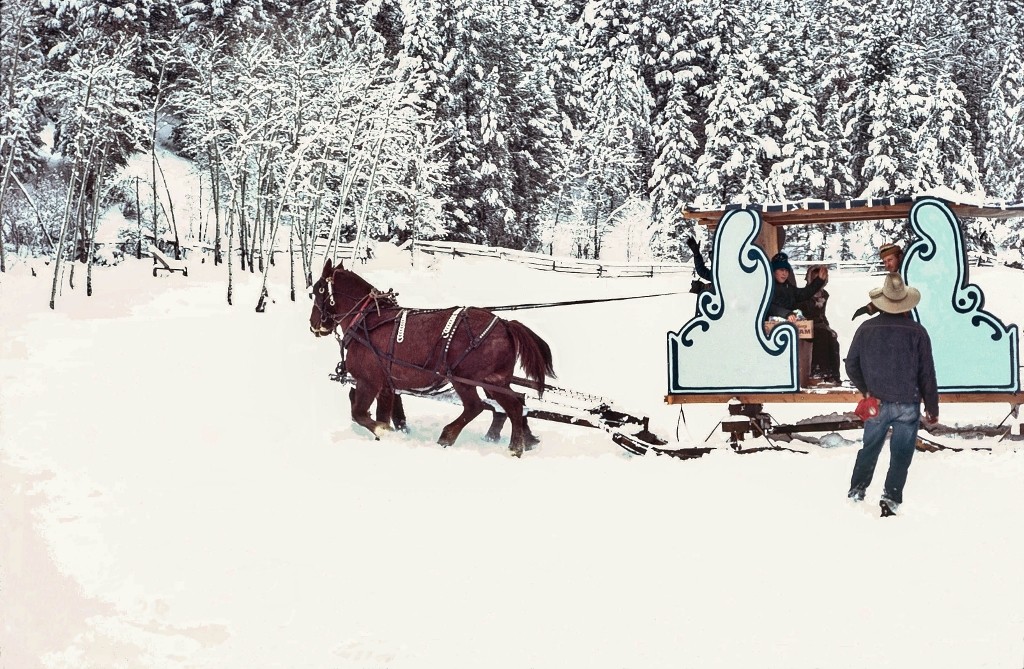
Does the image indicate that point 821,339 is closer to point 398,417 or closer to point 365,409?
point 398,417

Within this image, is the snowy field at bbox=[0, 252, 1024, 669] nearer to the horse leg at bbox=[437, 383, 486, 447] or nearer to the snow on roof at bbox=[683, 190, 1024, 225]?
the horse leg at bbox=[437, 383, 486, 447]

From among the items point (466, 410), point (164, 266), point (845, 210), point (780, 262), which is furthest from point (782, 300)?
point (164, 266)

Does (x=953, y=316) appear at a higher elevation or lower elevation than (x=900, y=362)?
higher

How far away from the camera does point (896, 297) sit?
6555 millimetres

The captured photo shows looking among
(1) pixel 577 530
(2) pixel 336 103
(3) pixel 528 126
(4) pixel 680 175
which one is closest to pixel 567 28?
(3) pixel 528 126

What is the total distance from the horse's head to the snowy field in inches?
47.2

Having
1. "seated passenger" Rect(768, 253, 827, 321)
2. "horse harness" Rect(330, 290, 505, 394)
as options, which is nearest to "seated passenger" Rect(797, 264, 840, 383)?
"seated passenger" Rect(768, 253, 827, 321)

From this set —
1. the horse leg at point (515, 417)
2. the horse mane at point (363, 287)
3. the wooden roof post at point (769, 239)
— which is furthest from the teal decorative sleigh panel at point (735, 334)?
the horse mane at point (363, 287)

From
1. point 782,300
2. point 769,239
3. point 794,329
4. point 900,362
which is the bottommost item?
point 900,362

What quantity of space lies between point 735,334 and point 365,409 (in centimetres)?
397

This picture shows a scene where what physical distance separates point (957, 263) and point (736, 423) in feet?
8.64

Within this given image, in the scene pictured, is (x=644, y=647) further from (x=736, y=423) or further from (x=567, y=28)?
(x=567, y=28)

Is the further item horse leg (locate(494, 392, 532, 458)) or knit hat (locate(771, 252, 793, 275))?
knit hat (locate(771, 252, 793, 275))

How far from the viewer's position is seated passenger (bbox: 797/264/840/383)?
966 centimetres
